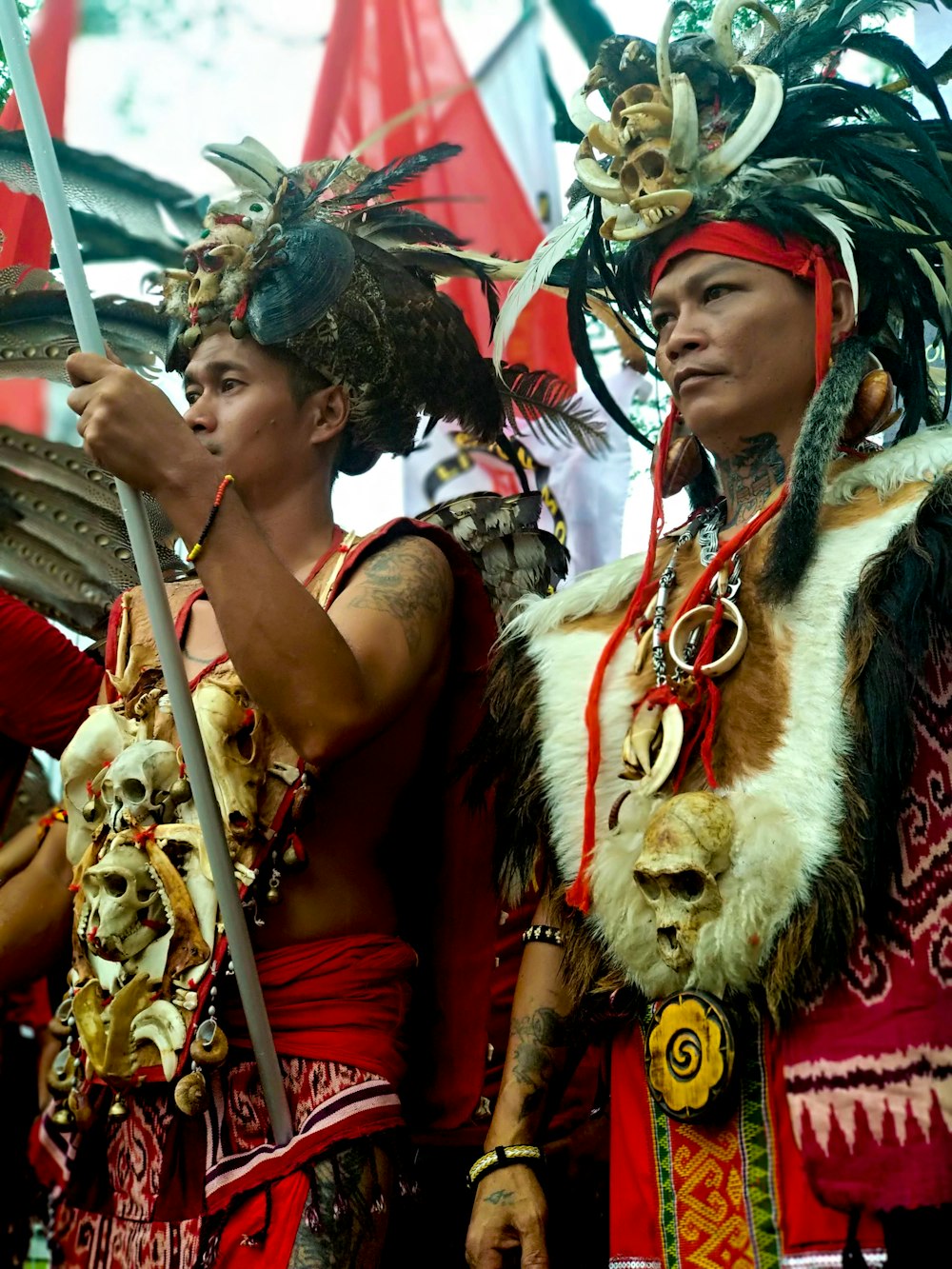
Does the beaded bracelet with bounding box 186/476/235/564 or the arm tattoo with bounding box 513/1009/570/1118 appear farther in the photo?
the arm tattoo with bounding box 513/1009/570/1118

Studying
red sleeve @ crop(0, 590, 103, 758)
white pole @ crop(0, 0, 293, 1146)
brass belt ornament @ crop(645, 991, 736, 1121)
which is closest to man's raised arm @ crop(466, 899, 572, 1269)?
brass belt ornament @ crop(645, 991, 736, 1121)

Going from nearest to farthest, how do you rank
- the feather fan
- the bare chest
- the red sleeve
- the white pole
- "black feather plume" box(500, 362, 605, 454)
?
the white pole, the bare chest, the red sleeve, "black feather plume" box(500, 362, 605, 454), the feather fan

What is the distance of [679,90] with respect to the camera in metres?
2.70

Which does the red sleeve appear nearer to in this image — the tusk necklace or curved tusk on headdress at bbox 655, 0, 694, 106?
the tusk necklace

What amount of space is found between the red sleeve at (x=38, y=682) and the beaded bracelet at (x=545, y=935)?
48.6 inches

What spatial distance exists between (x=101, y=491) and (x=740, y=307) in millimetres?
1798

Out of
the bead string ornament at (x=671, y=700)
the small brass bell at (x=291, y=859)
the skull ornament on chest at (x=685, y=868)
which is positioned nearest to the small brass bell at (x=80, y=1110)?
the small brass bell at (x=291, y=859)

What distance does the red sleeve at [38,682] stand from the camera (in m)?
3.29

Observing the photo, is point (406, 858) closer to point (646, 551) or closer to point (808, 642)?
point (646, 551)

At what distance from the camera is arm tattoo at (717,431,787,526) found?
2.64 meters

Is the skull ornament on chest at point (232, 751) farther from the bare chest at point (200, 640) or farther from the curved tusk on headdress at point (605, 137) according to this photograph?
the curved tusk on headdress at point (605, 137)

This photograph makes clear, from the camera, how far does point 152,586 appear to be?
229 cm

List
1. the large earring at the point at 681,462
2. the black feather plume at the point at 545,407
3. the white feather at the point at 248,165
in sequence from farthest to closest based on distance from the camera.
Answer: the black feather plume at the point at 545,407, the white feather at the point at 248,165, the large earring at the point at 681,462

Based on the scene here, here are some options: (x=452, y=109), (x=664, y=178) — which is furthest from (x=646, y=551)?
(x=452, y=109)
